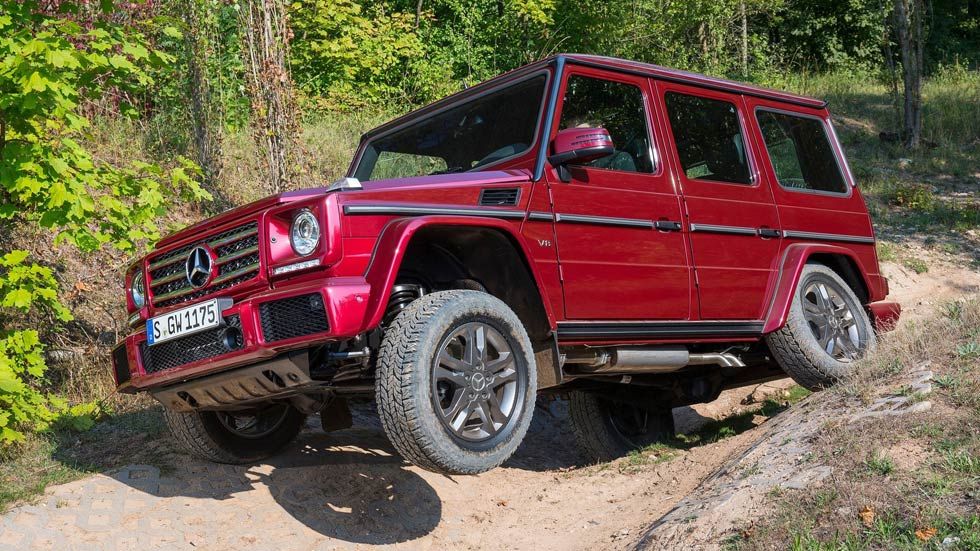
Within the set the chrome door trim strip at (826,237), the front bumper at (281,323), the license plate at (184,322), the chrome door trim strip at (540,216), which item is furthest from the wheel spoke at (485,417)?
the chrome door trim strip at (826,237)

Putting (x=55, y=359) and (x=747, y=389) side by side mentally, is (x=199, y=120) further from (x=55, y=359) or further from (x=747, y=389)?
(x=747, y=389)

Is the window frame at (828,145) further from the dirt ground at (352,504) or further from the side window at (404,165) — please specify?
the side window at (404,165)

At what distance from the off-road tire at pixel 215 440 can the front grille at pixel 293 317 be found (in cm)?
167

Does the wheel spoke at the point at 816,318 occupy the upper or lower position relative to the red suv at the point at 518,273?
lower

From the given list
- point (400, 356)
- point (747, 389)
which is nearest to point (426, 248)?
point (400, 356)

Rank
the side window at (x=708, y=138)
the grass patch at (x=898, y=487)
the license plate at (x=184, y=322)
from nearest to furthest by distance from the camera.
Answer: the grass patch at (x=898, y=487), the license plate at (x=184, y=322), the side window at (x=708, y=138)

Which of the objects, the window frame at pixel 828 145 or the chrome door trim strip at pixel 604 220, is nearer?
the chrome door trim strip at pixel 604 220

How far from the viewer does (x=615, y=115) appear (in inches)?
195

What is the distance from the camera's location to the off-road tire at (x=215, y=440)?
4.98 m

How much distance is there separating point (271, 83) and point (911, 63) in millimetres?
12113

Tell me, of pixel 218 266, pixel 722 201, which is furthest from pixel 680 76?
pixel 218 266

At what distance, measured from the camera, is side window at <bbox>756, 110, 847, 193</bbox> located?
586 centimetres

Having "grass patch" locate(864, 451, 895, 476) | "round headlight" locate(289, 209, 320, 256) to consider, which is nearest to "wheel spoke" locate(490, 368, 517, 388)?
"round headlight" locate(289, 209, 320, 256)

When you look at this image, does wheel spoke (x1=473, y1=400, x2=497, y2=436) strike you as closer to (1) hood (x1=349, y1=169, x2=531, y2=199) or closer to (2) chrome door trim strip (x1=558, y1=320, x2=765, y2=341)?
(2) chrome door trim strip (x1=558, y1=320, x2=765, y2=341)
